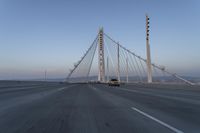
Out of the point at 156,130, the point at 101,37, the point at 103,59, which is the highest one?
the point at 101,37

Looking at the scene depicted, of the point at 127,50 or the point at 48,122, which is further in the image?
the point at 127,50

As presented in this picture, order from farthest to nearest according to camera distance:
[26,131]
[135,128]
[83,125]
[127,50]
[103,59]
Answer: [103,59]
[127,50]
[83,125]
[135,128]
[26,131]

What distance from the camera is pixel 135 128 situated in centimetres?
715

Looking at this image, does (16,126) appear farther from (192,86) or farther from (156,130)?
(192,86)

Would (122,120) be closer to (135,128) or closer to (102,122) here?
(102,122)

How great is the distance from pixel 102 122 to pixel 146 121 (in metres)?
1.37

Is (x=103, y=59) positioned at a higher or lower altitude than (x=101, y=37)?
lower

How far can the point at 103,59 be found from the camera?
3204 inches

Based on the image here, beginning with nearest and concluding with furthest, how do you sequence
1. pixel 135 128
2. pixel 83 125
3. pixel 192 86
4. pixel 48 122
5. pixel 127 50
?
pixel 135 128 → pixel 83 125 → pixel 48 122 → pixel 192 86 → pixel 127 50

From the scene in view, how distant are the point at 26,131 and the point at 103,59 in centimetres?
7481

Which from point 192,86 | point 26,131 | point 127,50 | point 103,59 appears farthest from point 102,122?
point 103,59

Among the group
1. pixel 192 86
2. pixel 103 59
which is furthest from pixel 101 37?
pixel 192 86

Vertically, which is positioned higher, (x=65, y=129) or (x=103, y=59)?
(x=103, y=59)

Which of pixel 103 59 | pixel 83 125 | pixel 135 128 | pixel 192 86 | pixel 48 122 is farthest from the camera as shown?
pixel 103 59
